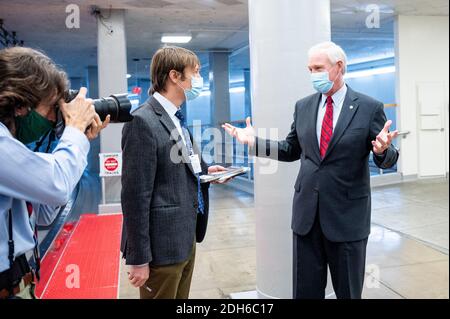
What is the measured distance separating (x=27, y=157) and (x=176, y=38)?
7726mm

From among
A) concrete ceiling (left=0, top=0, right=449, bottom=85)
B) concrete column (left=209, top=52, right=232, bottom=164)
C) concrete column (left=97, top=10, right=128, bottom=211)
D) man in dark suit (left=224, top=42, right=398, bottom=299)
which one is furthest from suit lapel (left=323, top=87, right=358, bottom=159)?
concrete column (left=209, top=52, right=232, bottom=164)

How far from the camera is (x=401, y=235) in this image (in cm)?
394

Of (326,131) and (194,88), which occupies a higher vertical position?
(194,88)

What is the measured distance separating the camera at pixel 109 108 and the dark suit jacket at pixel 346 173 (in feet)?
3.06

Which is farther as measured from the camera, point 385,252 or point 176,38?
point 176,38

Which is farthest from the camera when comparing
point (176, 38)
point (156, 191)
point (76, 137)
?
point (176, 38)

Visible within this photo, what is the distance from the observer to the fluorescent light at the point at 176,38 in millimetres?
7917

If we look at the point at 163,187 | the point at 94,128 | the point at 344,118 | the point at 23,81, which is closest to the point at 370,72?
the point at 344,118

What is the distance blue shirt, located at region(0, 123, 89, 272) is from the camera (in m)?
0.85

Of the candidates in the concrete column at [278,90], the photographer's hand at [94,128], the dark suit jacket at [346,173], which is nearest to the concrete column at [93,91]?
the concrete column at [278,90]

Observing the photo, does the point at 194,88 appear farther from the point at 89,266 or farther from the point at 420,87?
the point at 420,87

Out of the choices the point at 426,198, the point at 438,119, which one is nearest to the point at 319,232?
the point at 426,198

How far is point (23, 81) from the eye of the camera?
94 centimetres

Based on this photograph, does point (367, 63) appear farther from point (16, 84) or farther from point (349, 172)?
point (16, 84)
